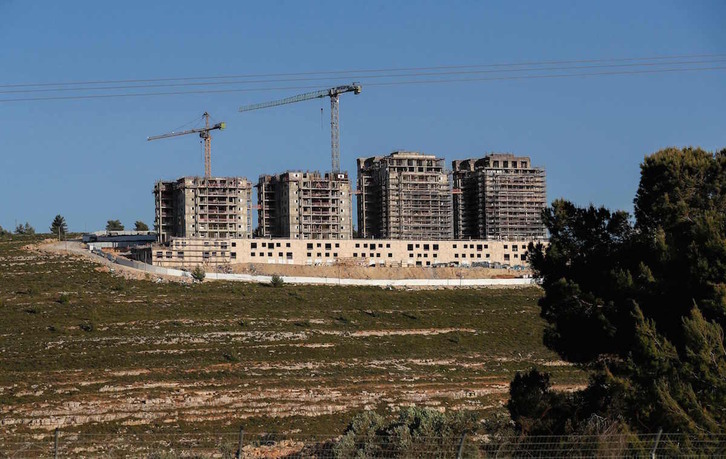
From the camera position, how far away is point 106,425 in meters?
51.2

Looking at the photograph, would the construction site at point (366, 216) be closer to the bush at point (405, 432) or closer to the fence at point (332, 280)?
the fence at point (332, 280)

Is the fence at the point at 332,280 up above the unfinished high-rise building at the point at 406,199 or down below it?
below

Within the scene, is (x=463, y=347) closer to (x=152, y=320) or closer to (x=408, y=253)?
(x=152, y=320)

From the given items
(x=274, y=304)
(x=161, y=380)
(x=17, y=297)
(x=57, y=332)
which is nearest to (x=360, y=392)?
(x=161, y=380)

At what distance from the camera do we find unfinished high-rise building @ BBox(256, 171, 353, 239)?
134250mm

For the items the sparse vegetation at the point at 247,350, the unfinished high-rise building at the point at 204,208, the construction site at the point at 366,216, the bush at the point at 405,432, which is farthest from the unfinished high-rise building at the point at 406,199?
the bush at the point at 405,432

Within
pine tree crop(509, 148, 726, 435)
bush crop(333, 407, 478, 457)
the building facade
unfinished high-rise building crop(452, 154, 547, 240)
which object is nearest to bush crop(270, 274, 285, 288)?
the building facade

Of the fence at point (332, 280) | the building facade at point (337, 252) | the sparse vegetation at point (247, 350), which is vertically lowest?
the sparse vegetation at point (247, 350)

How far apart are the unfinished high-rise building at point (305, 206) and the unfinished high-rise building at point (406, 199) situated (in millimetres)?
5330

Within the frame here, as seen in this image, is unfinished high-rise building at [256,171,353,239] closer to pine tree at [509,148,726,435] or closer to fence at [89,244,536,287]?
fence at [89,244,536,287]

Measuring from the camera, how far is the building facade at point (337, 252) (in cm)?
12144

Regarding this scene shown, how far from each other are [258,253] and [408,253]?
1884 cm

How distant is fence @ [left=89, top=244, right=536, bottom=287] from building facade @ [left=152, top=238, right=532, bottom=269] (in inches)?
171

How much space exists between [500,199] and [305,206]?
26.3m
